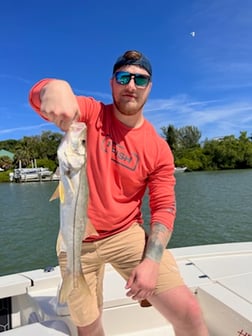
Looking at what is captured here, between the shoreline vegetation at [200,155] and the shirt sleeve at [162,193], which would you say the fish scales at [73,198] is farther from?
the shoreline vegetation at [200,155]

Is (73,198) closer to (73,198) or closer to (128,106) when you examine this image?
(73,198)

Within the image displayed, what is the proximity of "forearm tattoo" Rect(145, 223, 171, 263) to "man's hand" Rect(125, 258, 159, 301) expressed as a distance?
4 centimetres

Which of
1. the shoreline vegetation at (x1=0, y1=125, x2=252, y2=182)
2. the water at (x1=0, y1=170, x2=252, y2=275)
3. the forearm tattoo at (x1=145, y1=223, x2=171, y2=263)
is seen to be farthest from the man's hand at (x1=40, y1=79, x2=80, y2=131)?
the shoreline vegetation at (x1=0, y1=125, x2=252, y2=182)

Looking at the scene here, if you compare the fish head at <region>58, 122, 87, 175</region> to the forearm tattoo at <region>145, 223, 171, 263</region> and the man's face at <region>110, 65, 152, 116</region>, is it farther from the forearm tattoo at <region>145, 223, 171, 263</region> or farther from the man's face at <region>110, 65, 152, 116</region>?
the forearm tattoo at <region>145, 223, 171, 263</region>

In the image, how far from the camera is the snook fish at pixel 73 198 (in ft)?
4.96

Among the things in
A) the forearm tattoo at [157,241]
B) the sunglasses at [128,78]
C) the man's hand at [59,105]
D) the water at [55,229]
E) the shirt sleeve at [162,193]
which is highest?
the sunglasses at [128,78]

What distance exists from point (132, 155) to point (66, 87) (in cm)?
62

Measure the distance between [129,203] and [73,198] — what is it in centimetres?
59

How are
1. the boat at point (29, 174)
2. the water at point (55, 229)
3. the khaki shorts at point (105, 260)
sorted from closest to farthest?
the khaki shorts at point (105, 260) → the water at point (55, 229) → the boat at point (29, 174)

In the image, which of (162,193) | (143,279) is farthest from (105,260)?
(162,193)

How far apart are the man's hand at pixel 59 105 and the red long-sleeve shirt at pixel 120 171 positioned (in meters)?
0.40

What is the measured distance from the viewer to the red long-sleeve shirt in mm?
2047

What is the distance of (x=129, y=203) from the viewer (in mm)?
2145

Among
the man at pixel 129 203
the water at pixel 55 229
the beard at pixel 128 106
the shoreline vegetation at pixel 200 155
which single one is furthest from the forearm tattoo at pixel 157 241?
the shoreline vegetation at pixel 200 155
